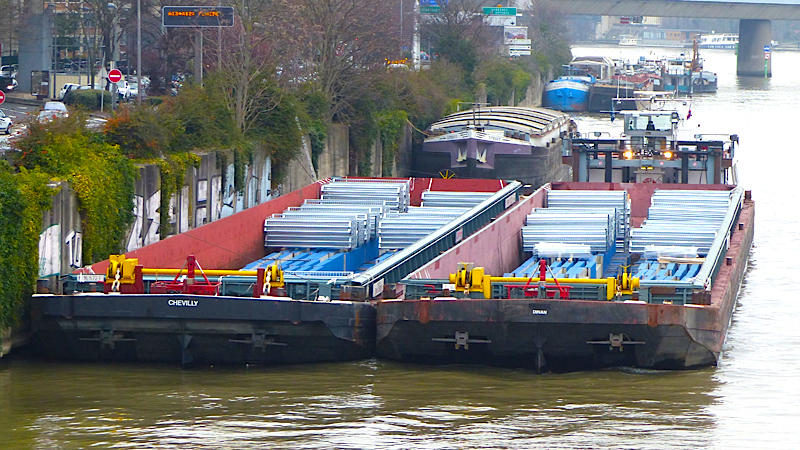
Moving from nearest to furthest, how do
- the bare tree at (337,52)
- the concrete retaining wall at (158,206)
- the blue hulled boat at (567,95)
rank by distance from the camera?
1. the concrete retaining wall at (158,206)
2. the bare tree at (337,52)
3. the blue hulled boat at (567,95)

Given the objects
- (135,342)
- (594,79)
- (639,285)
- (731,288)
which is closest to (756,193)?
(731,288)

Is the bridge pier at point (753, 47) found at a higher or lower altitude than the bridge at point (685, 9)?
lower

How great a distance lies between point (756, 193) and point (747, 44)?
307ft

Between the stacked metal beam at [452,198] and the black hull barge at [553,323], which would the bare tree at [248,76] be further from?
the black hull barge at [553,323]

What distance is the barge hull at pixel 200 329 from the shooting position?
2114cm

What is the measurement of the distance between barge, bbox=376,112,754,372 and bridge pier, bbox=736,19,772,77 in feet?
348

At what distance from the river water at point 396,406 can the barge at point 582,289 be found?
416 mm

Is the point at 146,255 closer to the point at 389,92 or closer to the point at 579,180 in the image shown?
the point at 579,180

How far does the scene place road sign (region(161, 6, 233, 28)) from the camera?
109 feet

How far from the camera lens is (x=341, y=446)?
17.5 m

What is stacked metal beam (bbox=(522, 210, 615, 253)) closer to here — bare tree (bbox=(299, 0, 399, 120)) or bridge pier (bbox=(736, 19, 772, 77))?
bare tree (bbox=(299, 0, 399, 120))

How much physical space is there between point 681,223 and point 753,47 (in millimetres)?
114289

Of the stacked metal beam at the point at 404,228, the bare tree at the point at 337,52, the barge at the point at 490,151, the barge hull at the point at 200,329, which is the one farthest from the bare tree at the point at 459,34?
the barge hull at the point at 200,329

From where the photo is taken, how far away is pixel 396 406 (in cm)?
1973
